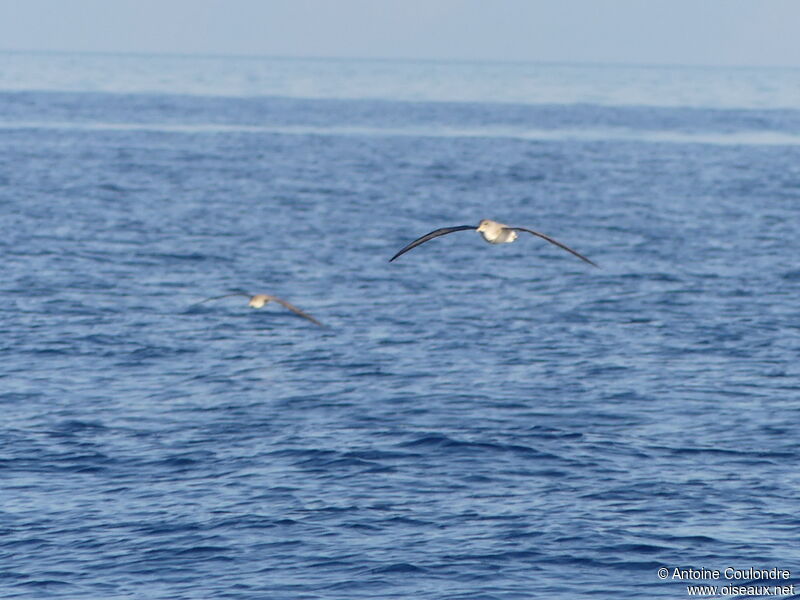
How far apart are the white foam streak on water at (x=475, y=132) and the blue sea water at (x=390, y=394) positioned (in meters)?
42.0

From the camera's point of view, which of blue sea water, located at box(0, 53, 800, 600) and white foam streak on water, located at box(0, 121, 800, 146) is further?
white foam streak on water, located at box(0, 121, 800, 146)

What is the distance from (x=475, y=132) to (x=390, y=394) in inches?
3873

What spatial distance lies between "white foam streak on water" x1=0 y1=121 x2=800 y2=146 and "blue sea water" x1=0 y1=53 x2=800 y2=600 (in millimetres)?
42021

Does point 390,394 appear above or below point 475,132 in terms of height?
below

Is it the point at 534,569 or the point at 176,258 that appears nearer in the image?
the point at 534,569

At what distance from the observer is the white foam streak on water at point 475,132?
123312mm

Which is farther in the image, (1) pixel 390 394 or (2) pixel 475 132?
(2) pixel 475 132

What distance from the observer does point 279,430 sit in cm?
3316

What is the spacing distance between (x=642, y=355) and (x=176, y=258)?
23366 millimetres

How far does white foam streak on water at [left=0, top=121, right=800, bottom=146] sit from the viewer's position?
123 meters

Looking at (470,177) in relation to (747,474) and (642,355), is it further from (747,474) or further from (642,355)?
(747,474)

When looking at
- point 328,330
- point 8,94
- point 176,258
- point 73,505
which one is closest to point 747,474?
point 73,505

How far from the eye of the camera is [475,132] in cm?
13275

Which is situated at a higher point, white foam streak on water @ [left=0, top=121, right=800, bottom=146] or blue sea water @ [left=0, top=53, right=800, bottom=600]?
white foam streak on water @ [left=0, top=121, right=800, bottom=146]
